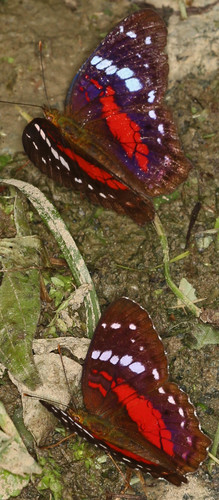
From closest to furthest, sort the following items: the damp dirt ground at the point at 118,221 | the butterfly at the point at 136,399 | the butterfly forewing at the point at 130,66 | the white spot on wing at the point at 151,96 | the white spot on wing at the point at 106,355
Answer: the butterfly at the point at 136,399 < the white spot on wing at the point at 106,355 < the damp dirt ground at the point at 118,221 < the butterfly forewing at the point at 130,66 < the white spot on wing at the point at 151,96

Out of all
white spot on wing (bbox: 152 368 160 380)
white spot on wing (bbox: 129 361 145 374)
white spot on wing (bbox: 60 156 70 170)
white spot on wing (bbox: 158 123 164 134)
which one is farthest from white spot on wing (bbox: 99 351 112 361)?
white spot on wing (bbox: 158 123 164 134)

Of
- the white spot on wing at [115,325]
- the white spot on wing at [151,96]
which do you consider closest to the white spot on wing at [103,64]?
the white spot on wing at [151,96]

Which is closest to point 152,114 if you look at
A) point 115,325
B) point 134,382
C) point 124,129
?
point 124,129

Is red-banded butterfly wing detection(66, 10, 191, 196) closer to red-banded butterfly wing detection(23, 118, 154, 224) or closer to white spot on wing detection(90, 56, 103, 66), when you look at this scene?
white spot on wing detection(90, 56, 103, 66)

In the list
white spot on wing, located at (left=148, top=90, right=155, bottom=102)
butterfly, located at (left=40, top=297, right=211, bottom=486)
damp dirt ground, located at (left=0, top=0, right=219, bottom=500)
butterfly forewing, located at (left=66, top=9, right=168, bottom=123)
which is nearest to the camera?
butterfly, located at (left=40, top=297, right=211, bottom=486)

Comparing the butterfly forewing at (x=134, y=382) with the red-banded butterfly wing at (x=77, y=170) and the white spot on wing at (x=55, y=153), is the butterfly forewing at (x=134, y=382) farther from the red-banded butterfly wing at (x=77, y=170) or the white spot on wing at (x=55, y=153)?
the white spot on wing at (x=55, y=153)

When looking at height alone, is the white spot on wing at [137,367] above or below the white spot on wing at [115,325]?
below

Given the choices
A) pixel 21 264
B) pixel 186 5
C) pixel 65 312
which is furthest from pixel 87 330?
pixel 186 5
